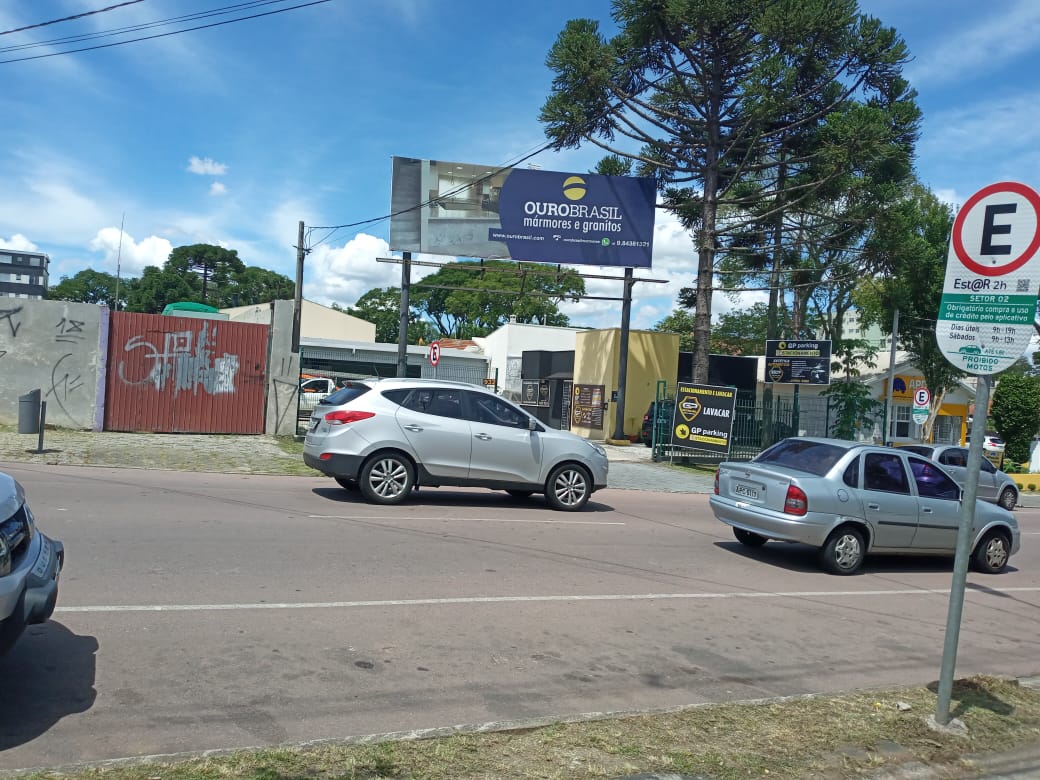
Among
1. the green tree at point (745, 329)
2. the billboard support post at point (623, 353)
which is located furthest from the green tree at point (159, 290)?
the billboard support post at point (623, 353)

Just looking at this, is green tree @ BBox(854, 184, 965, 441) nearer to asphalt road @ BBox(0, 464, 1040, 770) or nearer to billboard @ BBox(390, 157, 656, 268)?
billboard @ BBox(390, 157, 656, 268)

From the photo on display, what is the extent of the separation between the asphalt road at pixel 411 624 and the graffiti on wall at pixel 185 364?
8.24m

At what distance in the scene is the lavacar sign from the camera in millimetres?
22828

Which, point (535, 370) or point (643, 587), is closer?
point (643, 587)

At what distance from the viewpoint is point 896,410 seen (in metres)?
44.4

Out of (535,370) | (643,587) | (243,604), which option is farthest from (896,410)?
(243,604)

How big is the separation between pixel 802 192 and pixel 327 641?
26.1 metres

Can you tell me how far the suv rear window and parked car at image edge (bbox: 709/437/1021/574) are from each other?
194 inches

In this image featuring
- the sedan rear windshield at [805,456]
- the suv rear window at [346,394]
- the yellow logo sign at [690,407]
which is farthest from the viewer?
the yellow logo sign at [690,407]

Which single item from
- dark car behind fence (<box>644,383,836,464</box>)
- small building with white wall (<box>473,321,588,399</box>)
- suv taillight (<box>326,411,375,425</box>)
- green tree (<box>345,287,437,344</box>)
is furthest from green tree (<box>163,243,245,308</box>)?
suv taillight (<box>326,411,375,425</box>)

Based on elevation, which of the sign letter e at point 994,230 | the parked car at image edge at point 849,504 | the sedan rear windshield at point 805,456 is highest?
the sign letter e at point 994,230

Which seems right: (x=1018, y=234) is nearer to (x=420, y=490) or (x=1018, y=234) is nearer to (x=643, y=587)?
(x=643, y=587)

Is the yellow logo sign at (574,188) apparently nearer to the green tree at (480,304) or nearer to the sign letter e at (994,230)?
the sign letter e at (994,230)

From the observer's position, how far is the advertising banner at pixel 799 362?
28.3 m
